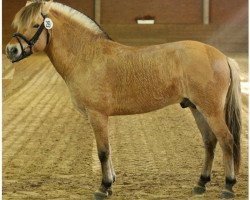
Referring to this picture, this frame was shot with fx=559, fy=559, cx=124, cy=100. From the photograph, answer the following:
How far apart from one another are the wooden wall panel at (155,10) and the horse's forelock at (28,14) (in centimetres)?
2053

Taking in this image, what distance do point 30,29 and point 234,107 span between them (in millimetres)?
1713

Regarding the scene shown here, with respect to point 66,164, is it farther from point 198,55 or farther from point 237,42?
point 237,42

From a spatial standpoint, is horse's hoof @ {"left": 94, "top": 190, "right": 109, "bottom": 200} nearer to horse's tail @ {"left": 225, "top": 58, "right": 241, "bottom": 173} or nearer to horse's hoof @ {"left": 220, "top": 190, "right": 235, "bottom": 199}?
horse's hoof @ {"left": 220, "top": 190, "right": 235, "bottom": 199}

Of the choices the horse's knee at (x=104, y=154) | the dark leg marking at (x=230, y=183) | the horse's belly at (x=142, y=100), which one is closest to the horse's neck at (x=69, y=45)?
the horse's belly at (x=142, y=100)

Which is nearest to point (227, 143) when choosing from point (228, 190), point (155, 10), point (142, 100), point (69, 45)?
point (228, 190)

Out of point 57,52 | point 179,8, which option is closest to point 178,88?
point 57,52

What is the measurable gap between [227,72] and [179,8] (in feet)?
68.5

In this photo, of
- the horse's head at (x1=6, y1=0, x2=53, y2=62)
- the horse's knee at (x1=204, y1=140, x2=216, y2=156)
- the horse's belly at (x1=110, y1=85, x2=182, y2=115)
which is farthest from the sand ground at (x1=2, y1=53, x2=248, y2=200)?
the horse's head at (x1=6, y1=0, x2=53, y2=62)

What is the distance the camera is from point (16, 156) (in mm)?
5969

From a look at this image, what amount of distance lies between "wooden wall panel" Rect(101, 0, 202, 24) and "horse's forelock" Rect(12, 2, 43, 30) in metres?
20.5

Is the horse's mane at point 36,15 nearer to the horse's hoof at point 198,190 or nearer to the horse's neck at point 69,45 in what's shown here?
the horse's neck at point 69,45

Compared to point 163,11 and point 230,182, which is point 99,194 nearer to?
point 230,182

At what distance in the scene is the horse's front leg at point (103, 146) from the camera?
4.23m

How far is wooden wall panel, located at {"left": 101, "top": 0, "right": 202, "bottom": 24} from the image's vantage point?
24.7 meters
